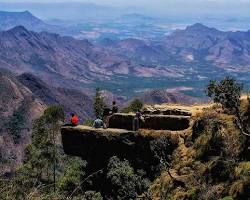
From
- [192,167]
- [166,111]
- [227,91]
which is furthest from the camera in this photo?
[166,111]

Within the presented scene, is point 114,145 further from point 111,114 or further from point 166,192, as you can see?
point 166,192

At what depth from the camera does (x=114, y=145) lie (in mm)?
39594

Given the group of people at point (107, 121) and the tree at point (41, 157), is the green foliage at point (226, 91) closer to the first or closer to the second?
the group of people at point (107, 121)

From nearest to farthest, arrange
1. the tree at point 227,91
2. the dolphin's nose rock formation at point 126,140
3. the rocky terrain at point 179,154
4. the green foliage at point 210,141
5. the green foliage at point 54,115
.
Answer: the tree at point 227,91 → the rocky terrain at point 179,154 → the green foliage at point 210,141 → the dolphin's nose rock formation at point 126,140 → the green foliage at point 54,115

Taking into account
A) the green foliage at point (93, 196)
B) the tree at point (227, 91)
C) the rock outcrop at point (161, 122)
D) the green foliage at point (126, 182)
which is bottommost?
the green foliage at point (93, 196)

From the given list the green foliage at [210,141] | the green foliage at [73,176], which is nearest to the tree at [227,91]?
the green foliage at [210,141]

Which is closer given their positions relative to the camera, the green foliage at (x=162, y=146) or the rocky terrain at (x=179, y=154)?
the rocky terrain at (x=179, y=154)

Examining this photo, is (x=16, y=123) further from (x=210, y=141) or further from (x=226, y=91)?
(x=226, y=91)

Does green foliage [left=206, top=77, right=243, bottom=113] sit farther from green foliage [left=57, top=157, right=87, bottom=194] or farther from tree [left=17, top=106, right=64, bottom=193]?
tree [left=17, top=106, right=64, bottom=193]

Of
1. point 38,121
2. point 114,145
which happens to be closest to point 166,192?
point 114,145

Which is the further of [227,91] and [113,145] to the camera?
[113,145]

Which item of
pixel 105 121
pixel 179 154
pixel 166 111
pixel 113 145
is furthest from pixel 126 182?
pixel 105 121

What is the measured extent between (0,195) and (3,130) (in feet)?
501

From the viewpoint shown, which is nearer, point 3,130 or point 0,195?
point 0,195
